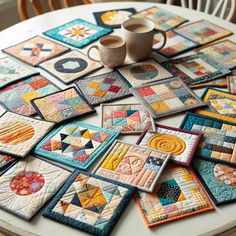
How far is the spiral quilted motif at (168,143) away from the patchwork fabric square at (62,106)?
0.62ft

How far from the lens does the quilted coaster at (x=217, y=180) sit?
717 millimetres

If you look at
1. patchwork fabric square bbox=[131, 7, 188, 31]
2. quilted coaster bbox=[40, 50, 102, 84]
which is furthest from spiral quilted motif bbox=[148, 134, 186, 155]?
patchwork fabric square bbox=[131, 7, 188, 31]

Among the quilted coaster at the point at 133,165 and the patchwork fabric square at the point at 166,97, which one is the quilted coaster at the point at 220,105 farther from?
the quilted coaster at the point at 133,165

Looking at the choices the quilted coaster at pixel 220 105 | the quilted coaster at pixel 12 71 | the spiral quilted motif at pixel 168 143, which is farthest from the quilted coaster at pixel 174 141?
the quilted coaster at pixel 12 71

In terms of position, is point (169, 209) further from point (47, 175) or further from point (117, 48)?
point (117, 48)

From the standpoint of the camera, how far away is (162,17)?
1.41 metres

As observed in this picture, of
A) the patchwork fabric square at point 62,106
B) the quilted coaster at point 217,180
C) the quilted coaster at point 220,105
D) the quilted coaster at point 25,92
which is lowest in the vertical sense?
the quilted coaster at point 217,180

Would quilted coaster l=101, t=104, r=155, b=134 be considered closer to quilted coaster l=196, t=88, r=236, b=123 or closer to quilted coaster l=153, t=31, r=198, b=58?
quilted coaster l=196, t=88, r=236, b=123

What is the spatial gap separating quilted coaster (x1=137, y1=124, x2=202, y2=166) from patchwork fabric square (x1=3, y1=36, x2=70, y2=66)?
476 millimetres

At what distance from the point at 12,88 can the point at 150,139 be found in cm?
44

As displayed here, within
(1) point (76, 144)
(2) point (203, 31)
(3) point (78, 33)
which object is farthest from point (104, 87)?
(2) point (203, 31)

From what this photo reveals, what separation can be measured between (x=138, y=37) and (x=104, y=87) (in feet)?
0.65

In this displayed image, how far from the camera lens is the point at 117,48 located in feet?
3.50

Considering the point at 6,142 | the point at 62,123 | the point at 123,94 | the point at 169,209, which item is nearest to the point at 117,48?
the point at 123,94
